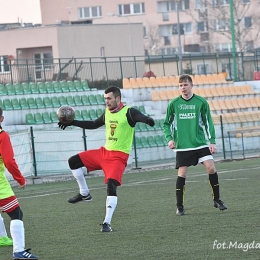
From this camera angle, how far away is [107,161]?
36.4 ft

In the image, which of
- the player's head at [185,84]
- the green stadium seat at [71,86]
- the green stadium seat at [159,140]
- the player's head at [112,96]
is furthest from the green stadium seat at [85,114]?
the player's head at [112,96]

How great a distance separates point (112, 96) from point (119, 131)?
0.47 metres

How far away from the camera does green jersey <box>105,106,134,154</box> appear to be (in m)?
11.1

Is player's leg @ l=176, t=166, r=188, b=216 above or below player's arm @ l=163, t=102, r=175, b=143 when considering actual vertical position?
below

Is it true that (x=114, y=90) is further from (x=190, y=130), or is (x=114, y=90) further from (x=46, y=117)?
(x=46, y=117)

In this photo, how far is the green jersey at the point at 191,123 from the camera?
12.1 m

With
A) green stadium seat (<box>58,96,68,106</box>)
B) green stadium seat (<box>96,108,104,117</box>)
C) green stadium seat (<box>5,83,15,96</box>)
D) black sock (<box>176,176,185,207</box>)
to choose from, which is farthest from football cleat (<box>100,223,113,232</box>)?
green stadium seat (<box>58,96,68,106</box>)

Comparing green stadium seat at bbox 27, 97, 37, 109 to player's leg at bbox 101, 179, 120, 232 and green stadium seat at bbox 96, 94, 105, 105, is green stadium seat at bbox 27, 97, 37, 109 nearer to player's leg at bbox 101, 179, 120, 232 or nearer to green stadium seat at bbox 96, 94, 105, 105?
green stadium seat at bbox 96, 94, 105, 105

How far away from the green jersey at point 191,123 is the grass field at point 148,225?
3.29 feet

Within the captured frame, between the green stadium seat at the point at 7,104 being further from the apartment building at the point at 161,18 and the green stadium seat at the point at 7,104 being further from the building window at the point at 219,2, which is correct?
the apartment building at the point at 161,18

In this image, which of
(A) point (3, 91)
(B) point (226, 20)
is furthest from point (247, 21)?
(A) point (3, 91)

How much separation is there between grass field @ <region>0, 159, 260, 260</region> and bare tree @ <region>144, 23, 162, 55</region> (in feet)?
235

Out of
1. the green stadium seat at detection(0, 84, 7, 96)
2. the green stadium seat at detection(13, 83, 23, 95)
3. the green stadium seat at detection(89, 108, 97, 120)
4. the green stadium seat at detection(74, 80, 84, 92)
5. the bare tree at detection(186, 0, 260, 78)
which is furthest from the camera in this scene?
the bare tree at detection(186, 0, 260, 78)

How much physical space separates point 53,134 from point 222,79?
16072 millimetres
